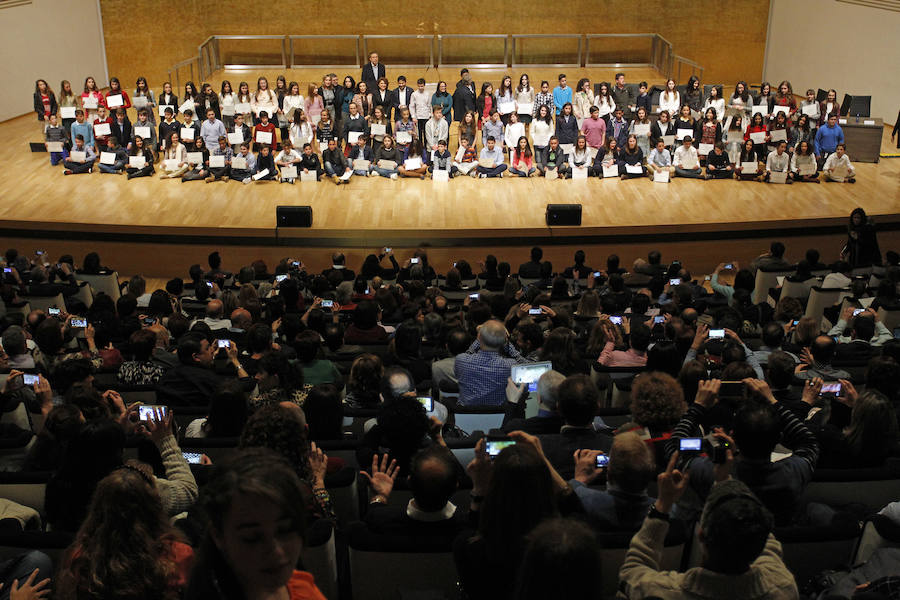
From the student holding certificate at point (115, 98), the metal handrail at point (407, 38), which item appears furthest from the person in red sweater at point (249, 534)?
the metal handrail at point (407, 38)

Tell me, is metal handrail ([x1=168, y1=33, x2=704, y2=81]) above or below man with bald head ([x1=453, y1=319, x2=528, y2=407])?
above

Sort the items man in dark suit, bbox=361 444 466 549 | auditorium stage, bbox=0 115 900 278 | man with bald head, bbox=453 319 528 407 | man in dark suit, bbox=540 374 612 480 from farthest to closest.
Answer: auditorium stage, bbox=0 115 900 278
man with bald head, bbox=453 319 528 407
man in dark suit, bbox=540 374 612 480
man in dark suit, bbox=361 444 466 549

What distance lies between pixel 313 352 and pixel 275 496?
12.1 feet

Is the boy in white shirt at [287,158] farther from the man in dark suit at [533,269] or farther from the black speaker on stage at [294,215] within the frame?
the man in dark suit at [533,269]

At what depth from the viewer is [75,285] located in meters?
9.02

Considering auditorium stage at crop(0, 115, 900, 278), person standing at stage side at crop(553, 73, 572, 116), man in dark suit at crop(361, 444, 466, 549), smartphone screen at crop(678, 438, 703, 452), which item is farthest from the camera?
person standing at stage side at crop(553, 73, 572, 116)

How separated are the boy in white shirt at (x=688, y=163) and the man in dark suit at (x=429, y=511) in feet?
35.2

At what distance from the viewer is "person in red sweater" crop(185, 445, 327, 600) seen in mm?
1858

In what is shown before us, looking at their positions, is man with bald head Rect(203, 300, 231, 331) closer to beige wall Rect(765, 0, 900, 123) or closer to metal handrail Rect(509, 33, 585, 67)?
metal handrail Rect(509, 33, 585, 67)

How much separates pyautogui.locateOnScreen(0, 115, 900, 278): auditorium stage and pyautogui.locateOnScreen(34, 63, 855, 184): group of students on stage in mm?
302

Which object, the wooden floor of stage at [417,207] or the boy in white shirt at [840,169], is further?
the boy in white shirt at [840,169]

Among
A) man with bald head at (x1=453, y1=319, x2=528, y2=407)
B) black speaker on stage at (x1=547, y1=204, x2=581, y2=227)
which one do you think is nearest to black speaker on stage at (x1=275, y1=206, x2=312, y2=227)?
black speaker on stage at (x1=547, y1=204, x2=581, y2=227)

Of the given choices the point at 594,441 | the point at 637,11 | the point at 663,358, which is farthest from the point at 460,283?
the point at 637,11

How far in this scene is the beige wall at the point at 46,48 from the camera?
638 inches
